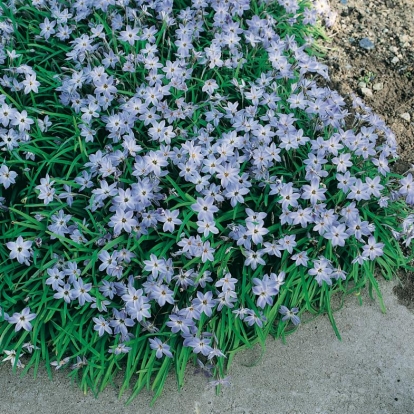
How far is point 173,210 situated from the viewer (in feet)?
9.46

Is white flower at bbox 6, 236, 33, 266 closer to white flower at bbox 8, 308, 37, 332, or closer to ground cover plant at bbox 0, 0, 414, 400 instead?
ground cover plant at bbox 0, 0, 414, 400

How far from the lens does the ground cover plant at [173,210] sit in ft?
9.23

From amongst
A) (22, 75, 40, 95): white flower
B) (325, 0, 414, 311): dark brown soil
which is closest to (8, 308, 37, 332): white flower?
(22, 75, 40, 95): white flower

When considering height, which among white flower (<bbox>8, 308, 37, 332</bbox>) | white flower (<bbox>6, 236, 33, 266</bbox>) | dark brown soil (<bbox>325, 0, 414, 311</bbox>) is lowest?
white flower (<bbox>8, 308, 37, 332</bbox>)

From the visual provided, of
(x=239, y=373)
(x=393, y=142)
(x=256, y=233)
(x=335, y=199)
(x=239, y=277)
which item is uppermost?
(x=393, y=142)

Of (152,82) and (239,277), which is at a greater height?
(152,82)

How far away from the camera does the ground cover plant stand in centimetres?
281

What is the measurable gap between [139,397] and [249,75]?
212cm

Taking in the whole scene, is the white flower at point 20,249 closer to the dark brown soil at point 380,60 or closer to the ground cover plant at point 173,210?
the ground cover plant at point 173,210

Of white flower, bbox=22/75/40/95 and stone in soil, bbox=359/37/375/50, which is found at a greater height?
stone in soil, bbox=359/37/375/50

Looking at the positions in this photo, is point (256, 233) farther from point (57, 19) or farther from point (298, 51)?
point (57, 19)

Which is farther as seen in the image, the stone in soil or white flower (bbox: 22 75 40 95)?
the stone in soil

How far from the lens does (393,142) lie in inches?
128

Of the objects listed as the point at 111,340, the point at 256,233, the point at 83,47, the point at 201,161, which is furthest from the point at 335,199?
the point at 83,47
